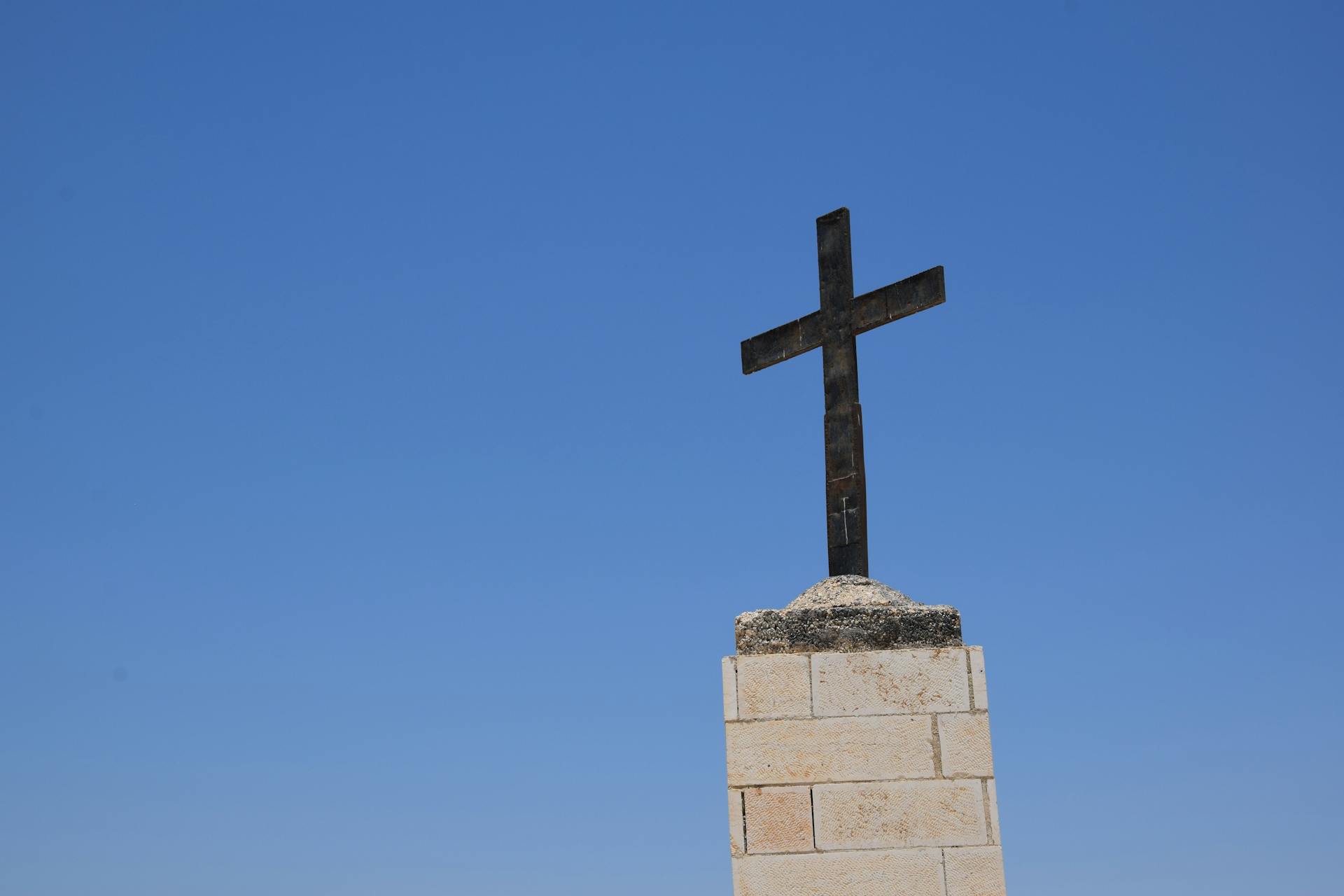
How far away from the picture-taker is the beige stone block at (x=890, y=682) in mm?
6602

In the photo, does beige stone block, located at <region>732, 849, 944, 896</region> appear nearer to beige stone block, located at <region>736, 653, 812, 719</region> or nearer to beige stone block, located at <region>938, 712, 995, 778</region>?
beige stone block, located at <region>938, 712, 995, 778</region>

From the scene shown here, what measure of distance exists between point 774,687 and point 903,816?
891mm

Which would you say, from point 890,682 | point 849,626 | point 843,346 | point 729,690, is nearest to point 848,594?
point 849,626

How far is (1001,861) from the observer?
6395 millimetres

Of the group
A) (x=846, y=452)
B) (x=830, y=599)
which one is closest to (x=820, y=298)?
(x=846, y=452)

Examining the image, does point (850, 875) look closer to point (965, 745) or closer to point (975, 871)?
point (975, 871)

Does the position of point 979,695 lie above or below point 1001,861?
above

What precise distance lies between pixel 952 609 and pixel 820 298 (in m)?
2.02

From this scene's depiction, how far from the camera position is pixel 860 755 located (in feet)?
21.5

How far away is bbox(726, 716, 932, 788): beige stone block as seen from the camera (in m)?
6.54

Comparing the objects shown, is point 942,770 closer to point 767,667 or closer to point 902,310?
point 767,667

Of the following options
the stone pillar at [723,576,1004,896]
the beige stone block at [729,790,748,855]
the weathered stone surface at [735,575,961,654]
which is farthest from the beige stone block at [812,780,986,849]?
the weathered stone surface at [735,575,961,654]

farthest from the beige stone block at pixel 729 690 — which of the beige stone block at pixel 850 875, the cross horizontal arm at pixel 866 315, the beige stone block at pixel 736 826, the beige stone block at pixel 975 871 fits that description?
the cross horizontal arm at pixel 866 315

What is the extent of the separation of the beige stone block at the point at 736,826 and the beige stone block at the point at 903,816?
1.21 ft
